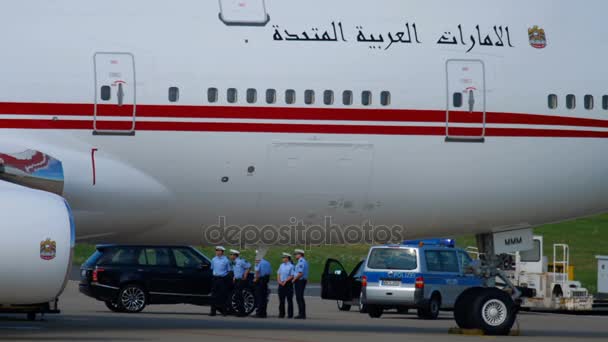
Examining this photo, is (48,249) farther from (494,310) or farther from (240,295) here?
(240,295)

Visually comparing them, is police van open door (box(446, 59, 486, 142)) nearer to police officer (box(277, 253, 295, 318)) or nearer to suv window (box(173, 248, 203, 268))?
police officer (box(277, 253, 295, 318))

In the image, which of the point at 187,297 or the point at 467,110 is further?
the point at 187,297

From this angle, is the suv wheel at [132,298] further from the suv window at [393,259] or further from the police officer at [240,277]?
the suv window at [393,259]

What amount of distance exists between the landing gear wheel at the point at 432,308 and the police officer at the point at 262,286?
A: 343 cm

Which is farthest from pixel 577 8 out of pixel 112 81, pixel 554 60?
pixel 112 81

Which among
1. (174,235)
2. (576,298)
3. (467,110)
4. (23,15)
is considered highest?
(23,15)

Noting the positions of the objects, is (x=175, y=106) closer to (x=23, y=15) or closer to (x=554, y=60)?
(x=23, y=15)

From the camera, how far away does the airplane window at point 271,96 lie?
60.5 ft

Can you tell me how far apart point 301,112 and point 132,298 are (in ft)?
32.8

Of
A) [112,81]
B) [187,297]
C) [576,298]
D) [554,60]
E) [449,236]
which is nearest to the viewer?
[112,81]

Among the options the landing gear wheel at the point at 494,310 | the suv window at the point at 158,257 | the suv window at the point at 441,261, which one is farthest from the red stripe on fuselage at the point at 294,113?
the suv window at the point at 158,257

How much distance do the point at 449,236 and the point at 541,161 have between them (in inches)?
81.8

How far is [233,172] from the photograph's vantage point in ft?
61.2

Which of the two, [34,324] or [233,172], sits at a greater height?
[233,172]
